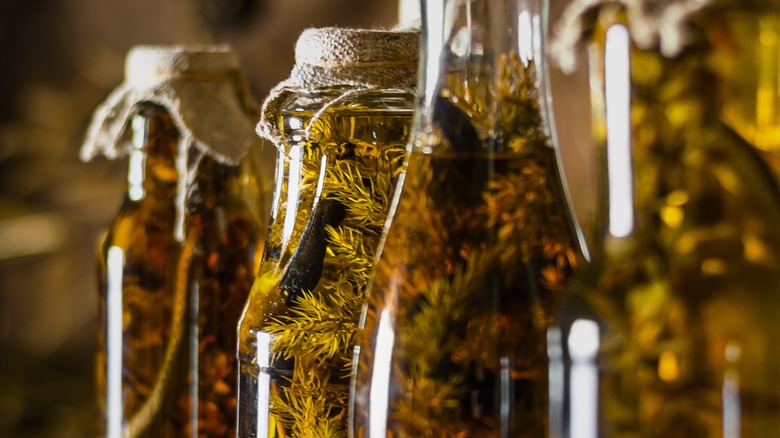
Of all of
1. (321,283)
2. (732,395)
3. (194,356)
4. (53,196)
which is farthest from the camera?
(53,196)

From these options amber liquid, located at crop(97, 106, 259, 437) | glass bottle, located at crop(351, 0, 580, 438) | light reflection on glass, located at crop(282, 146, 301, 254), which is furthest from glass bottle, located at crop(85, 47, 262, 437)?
glass bottle, located at crop(351, 0, 580, 438)

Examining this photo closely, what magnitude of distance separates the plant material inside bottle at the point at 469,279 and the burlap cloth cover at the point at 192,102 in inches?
9.5

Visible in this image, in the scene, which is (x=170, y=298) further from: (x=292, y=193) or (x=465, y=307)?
(x=465, y=307)

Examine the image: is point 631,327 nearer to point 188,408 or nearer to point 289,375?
point 289,375

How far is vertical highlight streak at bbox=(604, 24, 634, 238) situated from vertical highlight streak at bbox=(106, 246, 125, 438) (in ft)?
1.24

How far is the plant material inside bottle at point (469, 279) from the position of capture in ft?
0.90

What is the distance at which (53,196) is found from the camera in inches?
40.9

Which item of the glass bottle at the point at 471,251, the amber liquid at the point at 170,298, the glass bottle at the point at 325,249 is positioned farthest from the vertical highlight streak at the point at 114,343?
the glass bottle at the point at 471,251

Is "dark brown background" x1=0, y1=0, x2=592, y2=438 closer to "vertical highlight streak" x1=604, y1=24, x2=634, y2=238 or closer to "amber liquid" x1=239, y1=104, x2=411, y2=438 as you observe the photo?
"amber liquid" x1=239, y1=104, x2=411, y2=438

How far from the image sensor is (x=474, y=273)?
0.28 meters

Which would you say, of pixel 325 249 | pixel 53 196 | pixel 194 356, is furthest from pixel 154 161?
pixel 53 196

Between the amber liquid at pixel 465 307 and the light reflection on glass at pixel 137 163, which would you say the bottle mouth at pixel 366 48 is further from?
the light reflection on glass at pixel 137 163

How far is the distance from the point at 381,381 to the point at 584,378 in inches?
2.9

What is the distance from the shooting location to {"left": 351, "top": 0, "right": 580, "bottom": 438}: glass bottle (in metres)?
0.27
